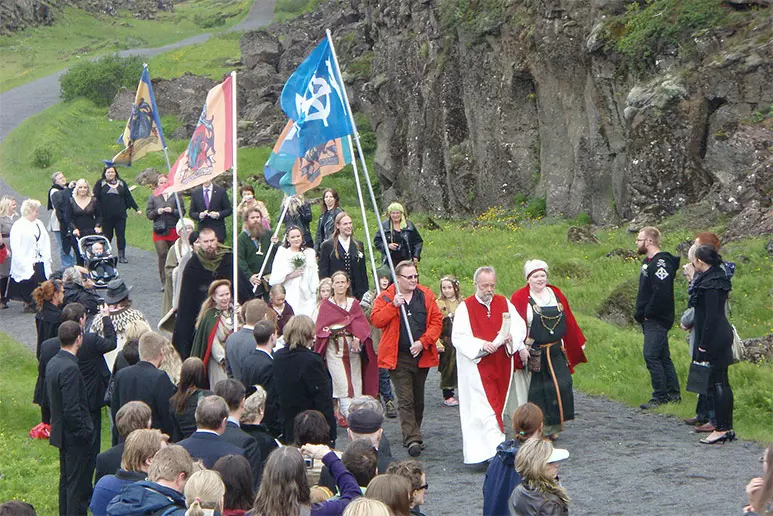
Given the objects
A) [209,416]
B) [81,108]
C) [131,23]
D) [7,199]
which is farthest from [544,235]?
[131,23]

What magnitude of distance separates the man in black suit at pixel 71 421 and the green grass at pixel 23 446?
1039 millimetres

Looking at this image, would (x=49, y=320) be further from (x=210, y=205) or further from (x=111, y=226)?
(x=111, y=226)

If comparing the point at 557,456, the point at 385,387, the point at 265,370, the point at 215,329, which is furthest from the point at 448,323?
the point at 557,456

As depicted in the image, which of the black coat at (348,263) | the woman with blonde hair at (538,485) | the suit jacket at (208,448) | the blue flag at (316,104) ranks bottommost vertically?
the woman with blonde hair at (538,485)

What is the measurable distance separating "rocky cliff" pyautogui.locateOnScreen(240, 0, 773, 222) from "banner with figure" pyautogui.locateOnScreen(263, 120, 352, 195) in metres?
9.49

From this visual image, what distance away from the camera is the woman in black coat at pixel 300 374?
32.2 ft

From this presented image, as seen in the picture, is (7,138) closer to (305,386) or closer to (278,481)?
(305,386)

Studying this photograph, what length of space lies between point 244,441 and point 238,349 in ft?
7.57

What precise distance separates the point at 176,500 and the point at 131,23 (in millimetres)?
68809

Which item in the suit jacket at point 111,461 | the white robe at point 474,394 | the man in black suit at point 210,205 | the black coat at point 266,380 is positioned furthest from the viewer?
the man in black suit at point 210,205

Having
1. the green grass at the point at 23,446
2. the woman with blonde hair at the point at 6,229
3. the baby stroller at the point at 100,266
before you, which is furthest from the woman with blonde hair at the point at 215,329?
the woman with blonde hair at the point at 6,229

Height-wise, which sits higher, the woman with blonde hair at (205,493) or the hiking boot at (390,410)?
the woman with blonde hair at (205,493)

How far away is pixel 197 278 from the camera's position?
1309 cm

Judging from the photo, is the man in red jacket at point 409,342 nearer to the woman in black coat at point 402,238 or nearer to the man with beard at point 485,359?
the man with beard at point 485,359
